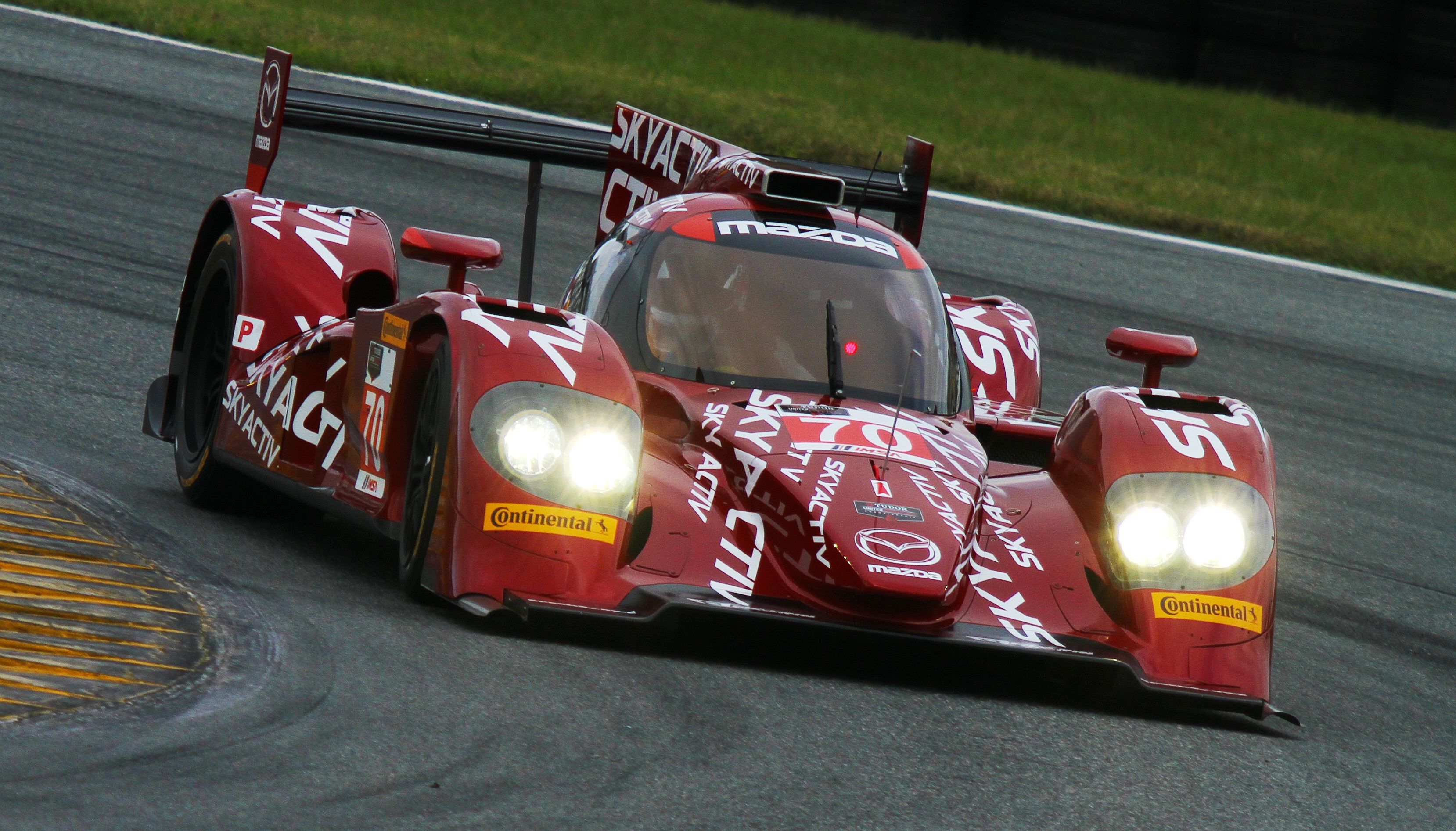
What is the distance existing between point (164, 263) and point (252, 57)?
534cm

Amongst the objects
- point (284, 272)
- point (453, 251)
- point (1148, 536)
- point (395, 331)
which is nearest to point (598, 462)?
point (395, 331)

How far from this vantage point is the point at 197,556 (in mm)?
5742

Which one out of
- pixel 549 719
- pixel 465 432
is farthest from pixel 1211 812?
pixel 465 432

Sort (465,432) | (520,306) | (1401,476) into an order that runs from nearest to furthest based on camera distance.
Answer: (465,432) → (520,306) → (1401,476)

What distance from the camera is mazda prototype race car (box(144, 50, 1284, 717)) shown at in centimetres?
521

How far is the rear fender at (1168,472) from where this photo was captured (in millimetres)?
5418

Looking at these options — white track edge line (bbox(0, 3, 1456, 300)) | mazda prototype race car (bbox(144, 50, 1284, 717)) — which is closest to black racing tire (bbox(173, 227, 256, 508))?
mazda prototype race car (bbox(144, 50, 1284, 717))

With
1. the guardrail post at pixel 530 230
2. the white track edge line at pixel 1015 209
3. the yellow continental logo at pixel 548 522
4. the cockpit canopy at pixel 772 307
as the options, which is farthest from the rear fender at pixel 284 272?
the white track edge line at pixel 1015 209

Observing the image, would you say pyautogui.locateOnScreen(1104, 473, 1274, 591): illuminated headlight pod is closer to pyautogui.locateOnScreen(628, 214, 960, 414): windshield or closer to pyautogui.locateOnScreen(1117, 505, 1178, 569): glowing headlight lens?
pyautogui.locateOnScreen(1117, 505, 1178, 569): glowing headlight lens

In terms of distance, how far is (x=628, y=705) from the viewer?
4699mm

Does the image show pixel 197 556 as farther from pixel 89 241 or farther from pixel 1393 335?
pixel 1393 335

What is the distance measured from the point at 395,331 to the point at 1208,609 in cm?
241

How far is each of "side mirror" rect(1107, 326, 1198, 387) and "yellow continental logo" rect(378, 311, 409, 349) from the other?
7.65 ft

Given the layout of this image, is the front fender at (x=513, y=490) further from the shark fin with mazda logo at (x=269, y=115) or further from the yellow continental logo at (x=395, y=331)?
the shark fin with mazda logo at (x=269, y=115)
